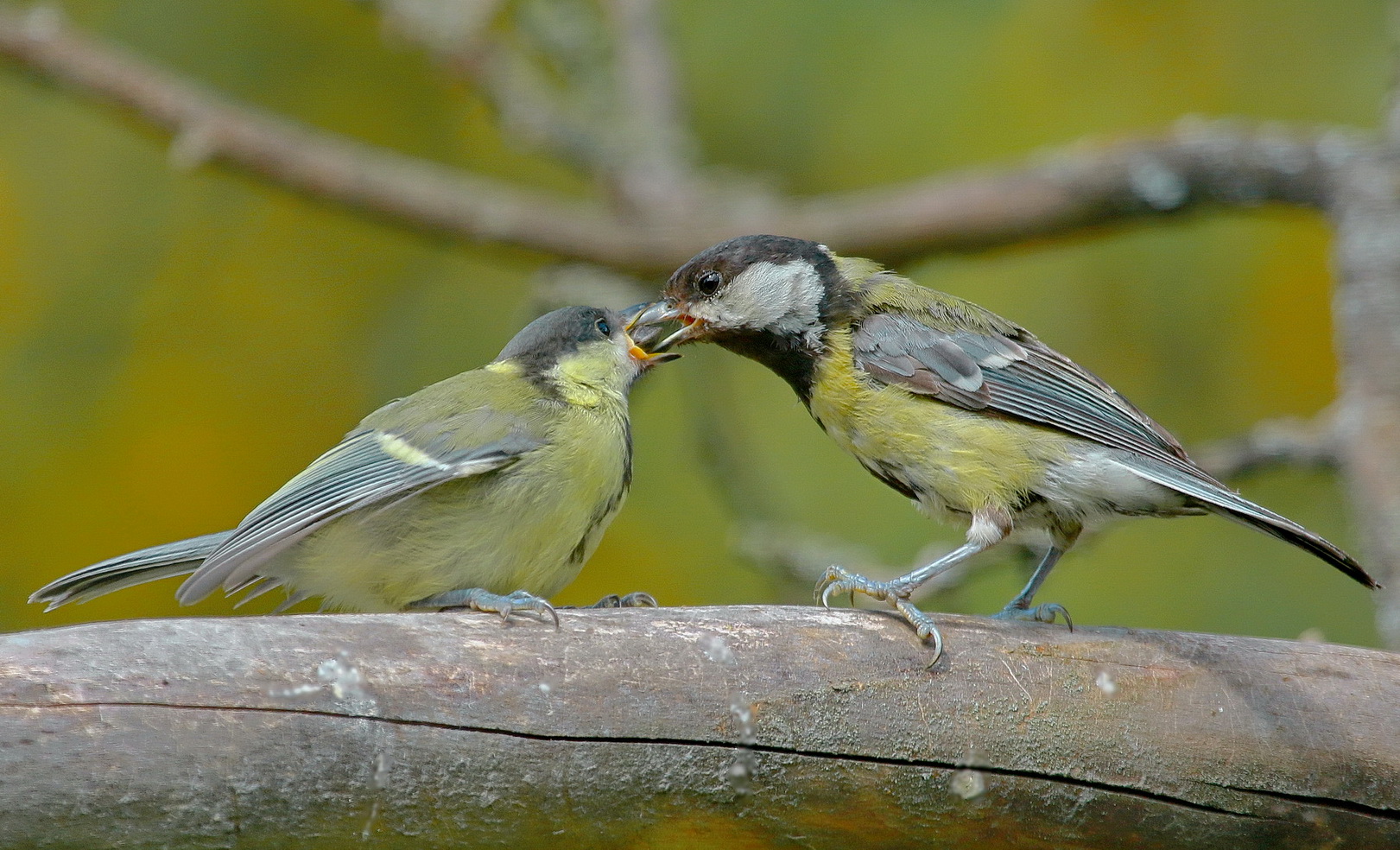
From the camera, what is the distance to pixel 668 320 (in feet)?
9.21

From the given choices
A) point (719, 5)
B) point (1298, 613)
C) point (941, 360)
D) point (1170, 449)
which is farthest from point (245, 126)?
point (1298, 613)

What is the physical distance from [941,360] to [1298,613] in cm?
179

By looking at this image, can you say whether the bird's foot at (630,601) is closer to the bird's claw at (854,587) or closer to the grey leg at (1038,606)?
the bird's claw at (854,587)

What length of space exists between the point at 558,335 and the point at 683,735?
120 centimetres

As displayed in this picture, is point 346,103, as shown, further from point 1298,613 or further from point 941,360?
point 1298,613

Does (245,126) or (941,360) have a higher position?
(245,126)

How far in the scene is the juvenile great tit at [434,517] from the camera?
2.15m

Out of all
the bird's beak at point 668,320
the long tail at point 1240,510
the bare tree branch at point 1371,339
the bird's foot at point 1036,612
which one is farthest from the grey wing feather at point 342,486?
the bare tree branch at point 1371,339

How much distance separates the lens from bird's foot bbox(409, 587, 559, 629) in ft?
6.15

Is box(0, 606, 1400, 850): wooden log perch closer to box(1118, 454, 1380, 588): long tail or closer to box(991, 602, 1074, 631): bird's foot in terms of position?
box(1118, 454, 1380, 588): long tail

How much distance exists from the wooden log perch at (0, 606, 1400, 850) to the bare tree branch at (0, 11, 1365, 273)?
163 cm

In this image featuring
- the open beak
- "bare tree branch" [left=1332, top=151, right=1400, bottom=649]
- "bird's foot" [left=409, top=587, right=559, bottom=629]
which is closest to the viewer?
"bird's foot" [left=409, top=587, right=559, bottom=629]

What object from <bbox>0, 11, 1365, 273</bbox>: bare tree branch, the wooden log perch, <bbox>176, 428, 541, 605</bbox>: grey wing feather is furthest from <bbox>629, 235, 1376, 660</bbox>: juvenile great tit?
<bbox>0, 11, 1365, 273</bbox>: bare tree branch

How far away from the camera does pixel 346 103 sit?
4.63 m
